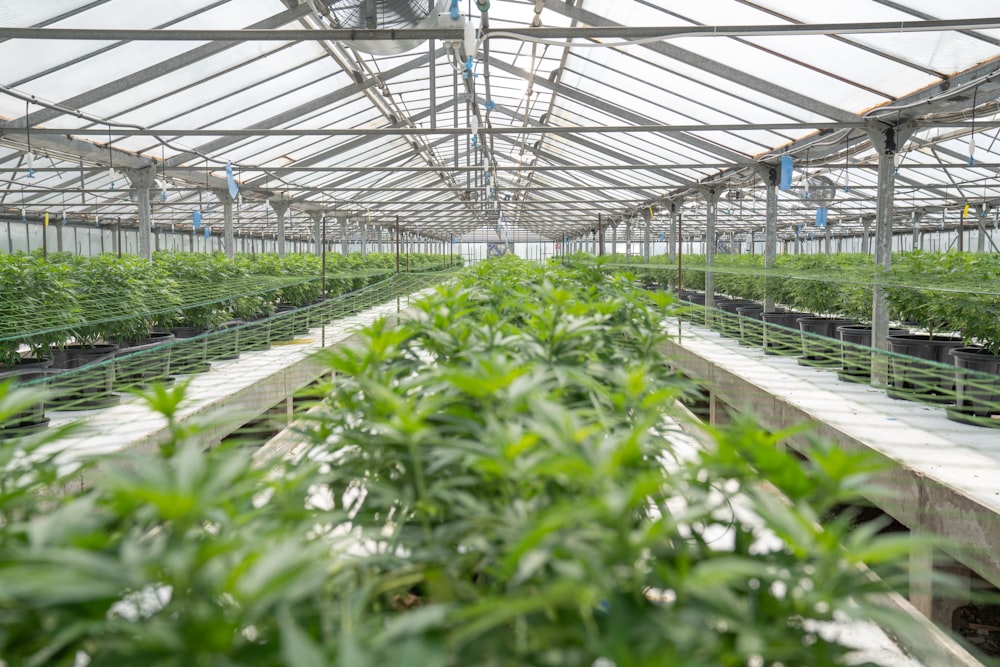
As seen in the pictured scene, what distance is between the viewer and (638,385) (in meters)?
1.67

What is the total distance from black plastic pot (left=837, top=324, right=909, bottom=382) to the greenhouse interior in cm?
8

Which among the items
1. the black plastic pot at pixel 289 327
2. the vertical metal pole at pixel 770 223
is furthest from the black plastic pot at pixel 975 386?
the black plastic pot at pixel 289 327

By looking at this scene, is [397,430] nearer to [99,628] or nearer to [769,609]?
[99,628]

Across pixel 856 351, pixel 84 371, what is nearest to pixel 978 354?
pixel 856 351

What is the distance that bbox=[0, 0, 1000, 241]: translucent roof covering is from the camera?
564 cm

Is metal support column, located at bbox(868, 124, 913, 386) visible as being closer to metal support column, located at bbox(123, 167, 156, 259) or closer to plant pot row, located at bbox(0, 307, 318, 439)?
plant pot row, located at bbox(0, 307, 318, 439)

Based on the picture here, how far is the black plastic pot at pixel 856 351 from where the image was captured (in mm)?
7084

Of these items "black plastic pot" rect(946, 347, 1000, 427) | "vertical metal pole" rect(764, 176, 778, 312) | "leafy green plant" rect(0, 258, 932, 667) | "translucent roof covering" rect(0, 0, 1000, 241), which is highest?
"translucent roof covering" rect(0, 0, 1000, 241)

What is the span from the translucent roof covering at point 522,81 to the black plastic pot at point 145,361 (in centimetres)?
251

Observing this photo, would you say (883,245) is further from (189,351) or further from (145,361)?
(189,351)

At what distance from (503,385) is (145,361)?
5708 mm

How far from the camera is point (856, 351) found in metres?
7.88

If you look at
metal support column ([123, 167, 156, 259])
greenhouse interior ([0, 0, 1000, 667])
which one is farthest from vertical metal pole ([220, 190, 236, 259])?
metal support column ([123, 167, 156, 259])

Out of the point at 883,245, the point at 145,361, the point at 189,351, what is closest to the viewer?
the point at 145,361
